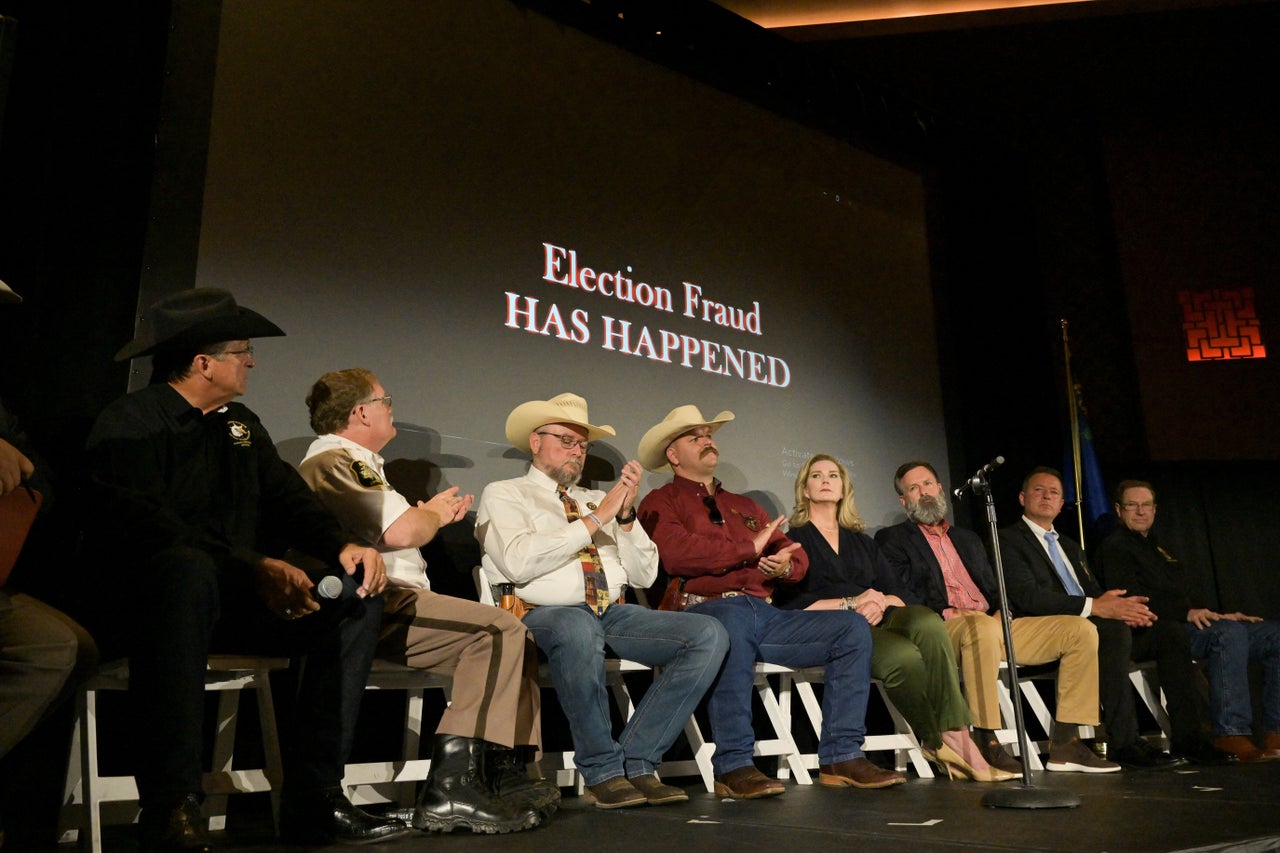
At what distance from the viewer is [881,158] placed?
6.12 meters

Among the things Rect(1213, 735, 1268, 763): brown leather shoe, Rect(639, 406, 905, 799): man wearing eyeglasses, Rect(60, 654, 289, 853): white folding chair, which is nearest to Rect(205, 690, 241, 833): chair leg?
Rect(60, 654, 289, 853): white folding chair

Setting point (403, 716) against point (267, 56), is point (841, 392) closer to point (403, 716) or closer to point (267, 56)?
point (403, 716)

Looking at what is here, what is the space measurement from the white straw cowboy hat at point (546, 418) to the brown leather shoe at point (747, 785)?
47.8 inches

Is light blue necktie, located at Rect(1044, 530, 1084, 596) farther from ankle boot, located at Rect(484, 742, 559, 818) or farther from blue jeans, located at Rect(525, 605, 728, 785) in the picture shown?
ankle boot, located at Rect(484, 742, 559, 818)

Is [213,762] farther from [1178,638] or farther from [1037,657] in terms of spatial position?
[1178,638]

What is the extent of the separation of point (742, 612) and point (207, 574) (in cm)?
179

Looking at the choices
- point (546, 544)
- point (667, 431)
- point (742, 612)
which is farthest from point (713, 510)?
point (546, 544)

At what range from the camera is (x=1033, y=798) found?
2.66 metres

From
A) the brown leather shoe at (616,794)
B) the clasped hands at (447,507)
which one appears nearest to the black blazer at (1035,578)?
the brown leather shoe at (616,794)

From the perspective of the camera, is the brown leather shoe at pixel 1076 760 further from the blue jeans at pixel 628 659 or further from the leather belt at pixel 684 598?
the blue jeans at pixel 628 659

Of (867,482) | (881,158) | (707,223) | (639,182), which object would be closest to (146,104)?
(639,182)

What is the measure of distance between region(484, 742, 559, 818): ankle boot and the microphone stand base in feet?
3.92

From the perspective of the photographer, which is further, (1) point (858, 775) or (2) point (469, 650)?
(1) point (858, 775)

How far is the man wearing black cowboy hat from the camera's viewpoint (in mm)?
2068
